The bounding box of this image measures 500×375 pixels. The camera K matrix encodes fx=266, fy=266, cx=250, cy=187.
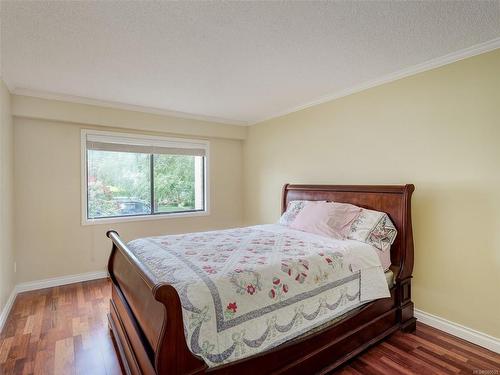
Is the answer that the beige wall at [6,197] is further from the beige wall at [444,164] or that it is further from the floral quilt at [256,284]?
the beige wall at [444,164]

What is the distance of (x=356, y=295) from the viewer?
208 centimetres

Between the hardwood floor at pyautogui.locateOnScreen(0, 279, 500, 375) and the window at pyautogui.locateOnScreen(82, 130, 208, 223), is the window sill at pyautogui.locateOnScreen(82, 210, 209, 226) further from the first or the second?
the hardwood floor at pyautogui.locateOnScreen(0, 279, 500, 375)

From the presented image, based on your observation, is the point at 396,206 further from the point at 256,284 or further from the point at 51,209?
the point at 51,209

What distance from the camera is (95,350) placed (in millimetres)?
2111

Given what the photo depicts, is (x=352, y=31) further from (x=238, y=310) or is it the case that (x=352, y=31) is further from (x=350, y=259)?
(x=238, y=310)

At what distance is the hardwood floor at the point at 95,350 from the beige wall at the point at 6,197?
38cm

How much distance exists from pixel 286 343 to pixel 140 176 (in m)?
3.27

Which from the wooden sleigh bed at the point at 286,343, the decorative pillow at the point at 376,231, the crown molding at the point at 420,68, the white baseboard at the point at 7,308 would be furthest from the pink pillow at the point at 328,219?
the white baseboard at the point at 7,308

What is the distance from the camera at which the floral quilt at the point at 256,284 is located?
55.6 inches

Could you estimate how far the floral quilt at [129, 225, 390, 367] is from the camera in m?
1.41

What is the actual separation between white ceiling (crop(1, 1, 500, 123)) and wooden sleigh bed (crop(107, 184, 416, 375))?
1237 millimetres

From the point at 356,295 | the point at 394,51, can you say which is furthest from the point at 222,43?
the point at 356,295

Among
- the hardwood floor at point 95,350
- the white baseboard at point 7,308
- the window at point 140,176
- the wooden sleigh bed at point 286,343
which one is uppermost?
the window at point 140,176

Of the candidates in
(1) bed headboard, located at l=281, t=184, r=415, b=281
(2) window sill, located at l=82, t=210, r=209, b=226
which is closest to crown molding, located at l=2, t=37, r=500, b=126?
(1) bed headboard, located at l=281, t=184, r=415, b=281
